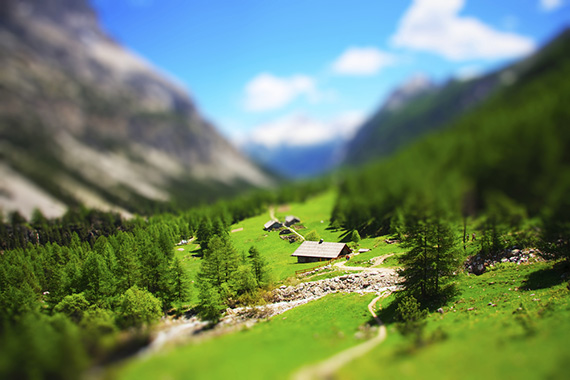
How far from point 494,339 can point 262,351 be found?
780 inches

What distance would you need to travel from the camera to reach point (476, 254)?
159 ft

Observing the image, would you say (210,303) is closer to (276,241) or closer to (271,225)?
(276,241)

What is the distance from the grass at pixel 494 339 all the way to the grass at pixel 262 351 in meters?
4.16

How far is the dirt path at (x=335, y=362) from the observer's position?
22.4 meters

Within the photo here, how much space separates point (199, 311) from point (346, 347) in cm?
2572

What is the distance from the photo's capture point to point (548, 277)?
1481 inches

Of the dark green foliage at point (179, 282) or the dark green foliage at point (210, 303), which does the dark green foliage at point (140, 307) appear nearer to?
the dark green foliage at point (179, 282)

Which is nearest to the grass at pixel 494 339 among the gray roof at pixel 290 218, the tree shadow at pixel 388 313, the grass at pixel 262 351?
the tree shadow at pixel 388 313

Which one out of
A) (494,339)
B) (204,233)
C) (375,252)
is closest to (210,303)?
(204,233)

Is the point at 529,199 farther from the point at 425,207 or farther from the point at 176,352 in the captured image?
the point at 176,352

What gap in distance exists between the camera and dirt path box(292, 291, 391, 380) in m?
22.4

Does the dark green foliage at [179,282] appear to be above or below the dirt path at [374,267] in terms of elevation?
above

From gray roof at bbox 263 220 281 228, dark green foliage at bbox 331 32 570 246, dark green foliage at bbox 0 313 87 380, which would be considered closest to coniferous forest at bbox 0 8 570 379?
dark green foliage at bbox 0 313 87 380

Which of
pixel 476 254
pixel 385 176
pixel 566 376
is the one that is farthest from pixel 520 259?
pixel 385 176
